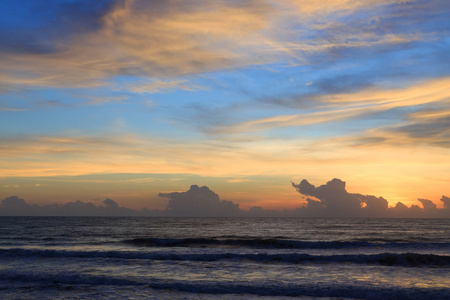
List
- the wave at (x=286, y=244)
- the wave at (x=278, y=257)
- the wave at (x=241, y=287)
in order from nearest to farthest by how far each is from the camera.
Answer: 1. the wave at (x=241, y=287)
2. the wave at (x=278, y=257)
3. the wave at (x=286, y=244)

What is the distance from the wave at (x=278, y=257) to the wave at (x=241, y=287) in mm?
10057

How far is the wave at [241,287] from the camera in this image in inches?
718

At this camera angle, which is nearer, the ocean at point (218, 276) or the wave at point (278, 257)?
the ocean at point (218, 276)

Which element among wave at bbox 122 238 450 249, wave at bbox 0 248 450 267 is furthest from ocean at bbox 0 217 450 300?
wave at bbox 122 238 450 249

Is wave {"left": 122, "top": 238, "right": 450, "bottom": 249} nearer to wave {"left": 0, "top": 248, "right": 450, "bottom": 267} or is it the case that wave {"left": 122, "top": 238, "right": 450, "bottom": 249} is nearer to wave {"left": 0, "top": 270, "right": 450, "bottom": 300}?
wave {"left": 0, "top": 248, "right": 450, "bottom": 267}

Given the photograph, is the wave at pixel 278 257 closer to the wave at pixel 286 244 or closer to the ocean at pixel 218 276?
the ocean at pixel 218 276

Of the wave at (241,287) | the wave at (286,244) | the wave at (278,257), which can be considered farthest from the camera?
the wave at (286,244)

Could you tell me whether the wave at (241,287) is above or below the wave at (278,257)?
above

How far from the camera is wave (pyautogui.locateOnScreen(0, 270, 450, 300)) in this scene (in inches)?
718

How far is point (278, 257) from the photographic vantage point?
31.4 meters

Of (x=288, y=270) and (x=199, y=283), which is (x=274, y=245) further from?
(x=199, y=283)

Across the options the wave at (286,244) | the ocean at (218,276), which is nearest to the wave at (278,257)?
the ocean at (218,276)

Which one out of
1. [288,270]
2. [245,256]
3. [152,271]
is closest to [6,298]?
[152,271]

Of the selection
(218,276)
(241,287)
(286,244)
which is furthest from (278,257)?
(286,244)
